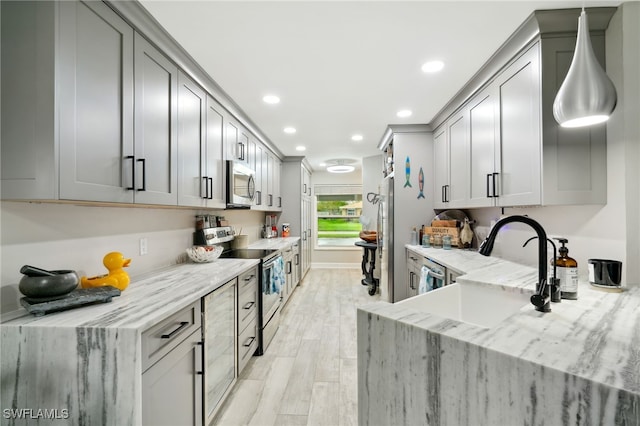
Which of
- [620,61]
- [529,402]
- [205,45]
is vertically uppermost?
[205,45]

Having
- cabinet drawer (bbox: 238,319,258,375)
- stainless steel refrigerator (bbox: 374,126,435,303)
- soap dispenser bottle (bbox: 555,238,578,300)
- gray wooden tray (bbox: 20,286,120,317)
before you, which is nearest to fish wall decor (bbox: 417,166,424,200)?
stainless steel refrigerator (bbox: 374,126,435,303)

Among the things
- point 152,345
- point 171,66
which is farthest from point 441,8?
point 152,345

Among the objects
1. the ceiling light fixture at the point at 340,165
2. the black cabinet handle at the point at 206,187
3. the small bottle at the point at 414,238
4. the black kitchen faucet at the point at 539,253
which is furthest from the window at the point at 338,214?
the black kitchen faucet at the point at 539,253

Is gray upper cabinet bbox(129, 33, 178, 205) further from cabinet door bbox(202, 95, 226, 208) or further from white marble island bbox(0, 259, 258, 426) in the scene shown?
white marble island bbox(0, 259, 258, 426)

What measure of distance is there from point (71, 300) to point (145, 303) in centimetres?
28

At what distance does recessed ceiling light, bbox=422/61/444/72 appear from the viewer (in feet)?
6.95

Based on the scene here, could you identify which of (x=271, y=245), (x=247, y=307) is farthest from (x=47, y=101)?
(x=271, y=245)

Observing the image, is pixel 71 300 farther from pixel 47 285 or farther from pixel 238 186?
pixel 238 186

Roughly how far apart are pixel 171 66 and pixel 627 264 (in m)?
2.93

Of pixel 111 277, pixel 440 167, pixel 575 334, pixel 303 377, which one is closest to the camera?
pixel 575 334

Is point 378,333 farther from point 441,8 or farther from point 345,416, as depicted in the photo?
point 441,8

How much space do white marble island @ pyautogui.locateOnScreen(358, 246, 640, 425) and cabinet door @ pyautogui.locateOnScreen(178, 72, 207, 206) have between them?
5.20 ft

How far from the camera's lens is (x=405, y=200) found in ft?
12.0

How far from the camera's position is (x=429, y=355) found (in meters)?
0.80
